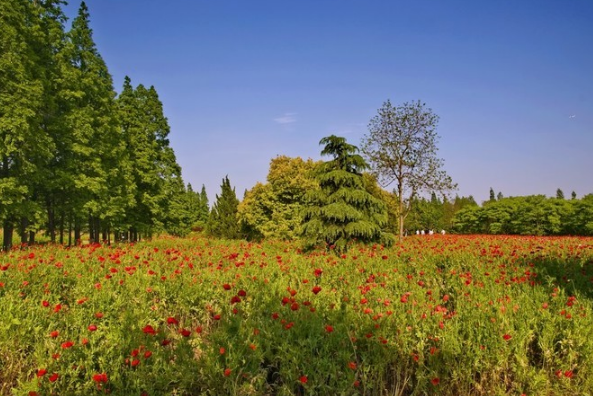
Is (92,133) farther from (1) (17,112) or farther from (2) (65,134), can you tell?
(1) (17,112)

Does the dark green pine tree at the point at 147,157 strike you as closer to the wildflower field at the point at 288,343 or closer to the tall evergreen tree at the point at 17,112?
the tall evergreen tree at the point at 17,112

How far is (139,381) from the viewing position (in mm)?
3637

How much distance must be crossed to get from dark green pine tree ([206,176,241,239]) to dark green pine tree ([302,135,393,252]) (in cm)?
3107

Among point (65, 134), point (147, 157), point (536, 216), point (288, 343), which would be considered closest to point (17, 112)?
point (65, 134)

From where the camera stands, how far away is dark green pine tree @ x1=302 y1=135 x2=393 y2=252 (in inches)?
579

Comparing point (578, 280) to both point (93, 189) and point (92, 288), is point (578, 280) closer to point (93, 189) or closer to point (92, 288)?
point (92, 288)

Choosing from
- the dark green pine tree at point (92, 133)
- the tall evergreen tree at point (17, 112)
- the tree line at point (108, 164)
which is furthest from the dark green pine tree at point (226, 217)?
the tall evergreen tree at point (17, 112)

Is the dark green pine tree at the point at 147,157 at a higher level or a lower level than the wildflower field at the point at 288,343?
higher

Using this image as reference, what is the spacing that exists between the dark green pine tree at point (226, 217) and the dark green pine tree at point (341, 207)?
31074 millimetres

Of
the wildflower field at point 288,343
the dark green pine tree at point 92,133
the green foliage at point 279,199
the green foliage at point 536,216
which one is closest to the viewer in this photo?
the wildflower field at point 288,343

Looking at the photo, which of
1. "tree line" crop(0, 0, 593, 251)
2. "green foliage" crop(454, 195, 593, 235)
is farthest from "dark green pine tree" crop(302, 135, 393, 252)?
"green foliage" crop(454, 195, 593, 235)

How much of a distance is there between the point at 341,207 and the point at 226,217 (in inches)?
1420

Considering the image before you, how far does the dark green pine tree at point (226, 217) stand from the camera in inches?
1839

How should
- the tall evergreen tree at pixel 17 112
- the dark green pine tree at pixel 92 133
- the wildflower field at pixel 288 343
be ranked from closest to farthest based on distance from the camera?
the wildflower field at pixel 288 343
the tall evergreen tree at pixel 17 112
the dark green pine tree at pixel 92 133
